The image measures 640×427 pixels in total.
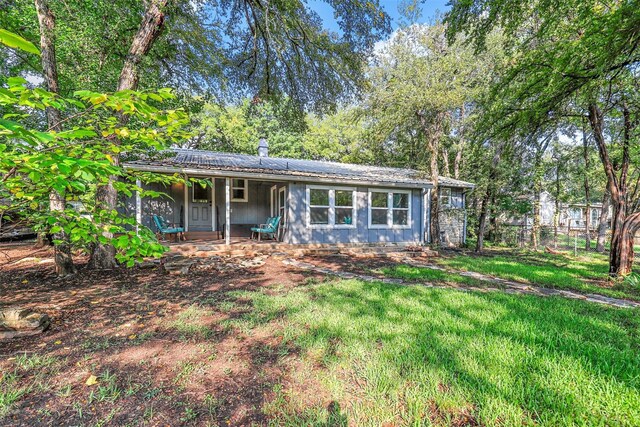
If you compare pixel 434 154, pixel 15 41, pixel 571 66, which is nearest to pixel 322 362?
pixel 15 41

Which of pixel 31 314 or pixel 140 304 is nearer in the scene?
pixel 31 314

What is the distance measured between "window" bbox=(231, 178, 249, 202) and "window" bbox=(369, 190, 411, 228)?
16.9ft

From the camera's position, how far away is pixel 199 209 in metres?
10.5

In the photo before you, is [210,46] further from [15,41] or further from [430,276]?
[430,276]

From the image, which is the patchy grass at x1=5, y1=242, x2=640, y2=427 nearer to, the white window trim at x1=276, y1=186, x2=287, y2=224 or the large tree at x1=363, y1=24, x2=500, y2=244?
the white window trim at x1=276, y1=186, x2=287, y2=224

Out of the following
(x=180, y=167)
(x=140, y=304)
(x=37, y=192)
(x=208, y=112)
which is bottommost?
(x=140, y=304)

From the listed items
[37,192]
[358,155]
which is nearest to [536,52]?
[37,192]

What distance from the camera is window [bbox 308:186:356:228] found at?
9789 millimetres

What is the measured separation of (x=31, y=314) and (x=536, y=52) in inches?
370

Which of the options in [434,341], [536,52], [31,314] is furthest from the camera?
[536,52]

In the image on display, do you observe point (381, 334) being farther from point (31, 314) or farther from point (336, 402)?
point (31, 314)

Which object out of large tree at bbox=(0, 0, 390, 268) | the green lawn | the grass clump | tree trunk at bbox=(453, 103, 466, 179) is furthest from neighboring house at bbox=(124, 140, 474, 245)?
tree trunk at bbox=(453, 103, 466, 179)

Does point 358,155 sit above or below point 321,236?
above

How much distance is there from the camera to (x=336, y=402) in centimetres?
205
